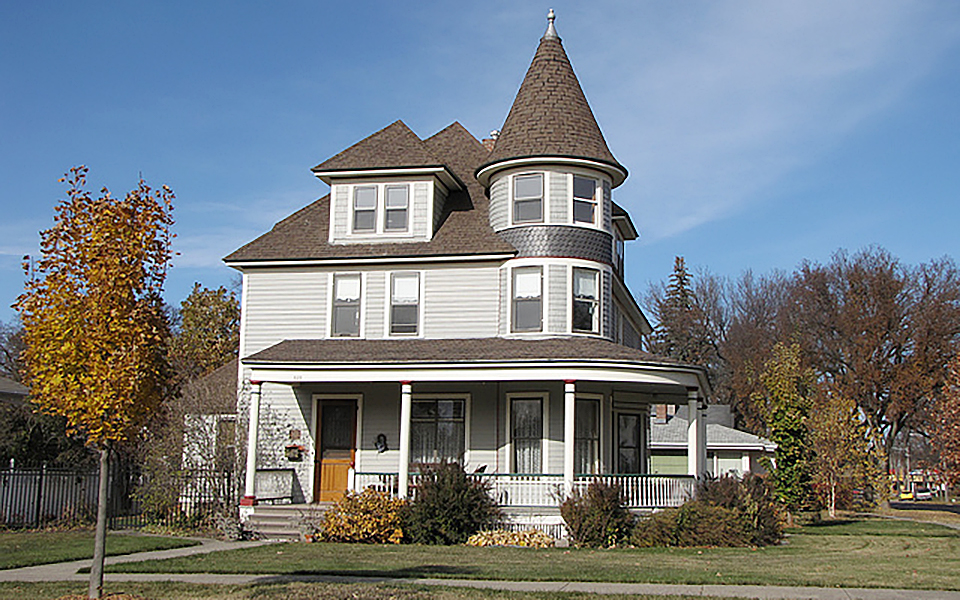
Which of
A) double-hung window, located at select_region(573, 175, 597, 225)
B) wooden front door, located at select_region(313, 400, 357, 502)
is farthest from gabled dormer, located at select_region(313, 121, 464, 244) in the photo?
wooden front door, located at select_region(313, 400, 357, 502)

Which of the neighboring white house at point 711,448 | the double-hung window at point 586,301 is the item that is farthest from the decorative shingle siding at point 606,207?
the neighboring white house at point 711,448

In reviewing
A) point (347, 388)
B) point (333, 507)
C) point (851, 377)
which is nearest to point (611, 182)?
point (347, 388)

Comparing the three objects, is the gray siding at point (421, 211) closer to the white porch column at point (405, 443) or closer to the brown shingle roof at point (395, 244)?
the brown shingle roof at point (395, 244)

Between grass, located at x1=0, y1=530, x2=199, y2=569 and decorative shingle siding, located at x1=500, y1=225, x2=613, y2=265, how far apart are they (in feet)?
33.8

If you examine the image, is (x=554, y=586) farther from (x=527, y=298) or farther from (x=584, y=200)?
(x=584, y=200)

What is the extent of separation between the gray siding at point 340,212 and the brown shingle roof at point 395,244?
377 millimetres

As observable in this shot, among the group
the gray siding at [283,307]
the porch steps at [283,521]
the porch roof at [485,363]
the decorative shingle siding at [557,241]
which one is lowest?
the porch steps at [283,521]

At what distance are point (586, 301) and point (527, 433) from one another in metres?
3.59

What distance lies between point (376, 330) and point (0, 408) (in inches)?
424

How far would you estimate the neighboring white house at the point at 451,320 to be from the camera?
20734mm

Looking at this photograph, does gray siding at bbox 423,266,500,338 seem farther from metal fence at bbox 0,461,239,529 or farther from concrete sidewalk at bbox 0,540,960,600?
concrete sidewalk at bbox 0,540,960,600

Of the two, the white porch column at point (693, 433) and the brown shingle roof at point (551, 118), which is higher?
the brown shingle roof at point (551, 118)

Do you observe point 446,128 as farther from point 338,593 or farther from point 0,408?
point 338,593

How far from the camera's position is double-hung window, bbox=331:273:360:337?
2336cm
